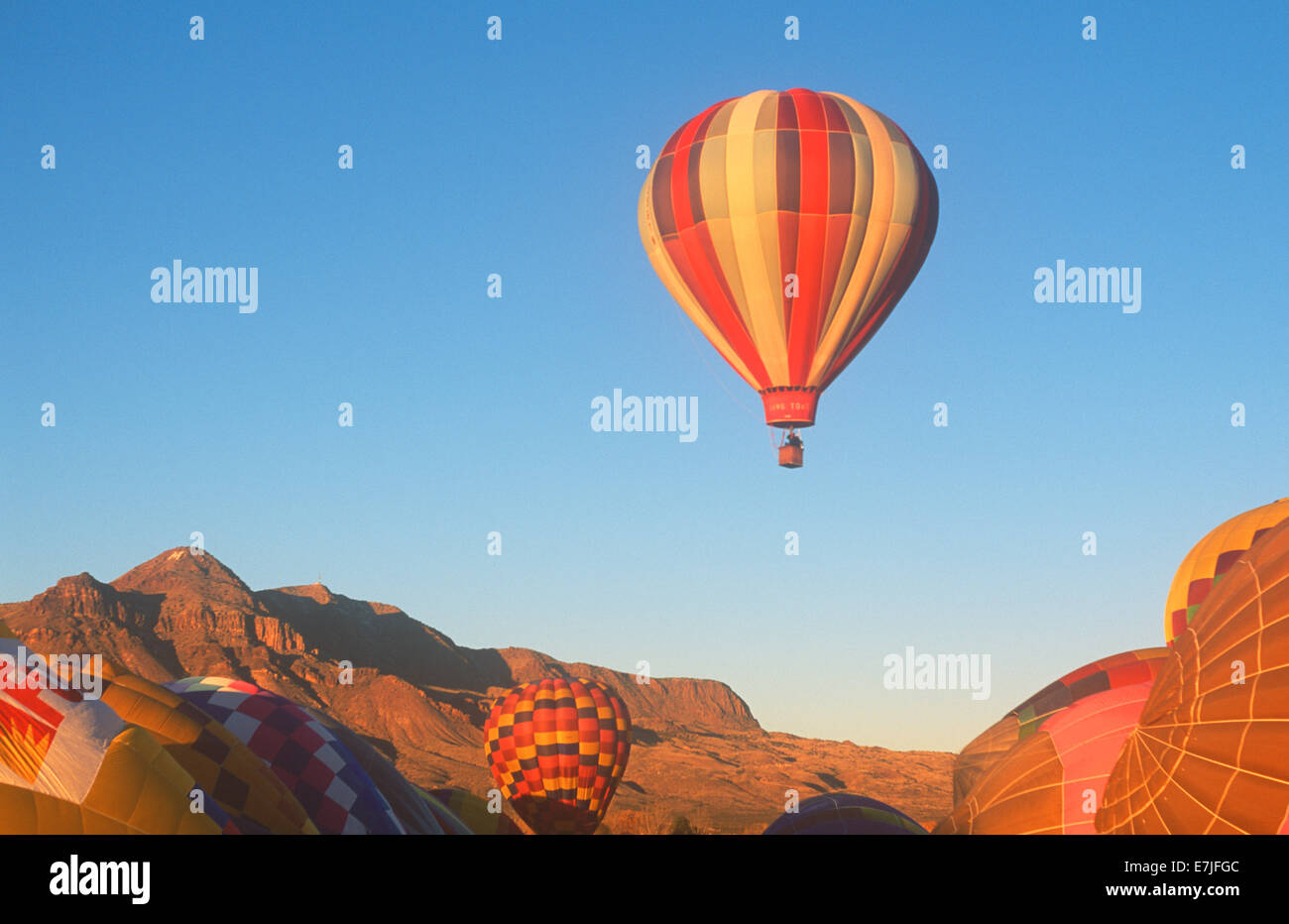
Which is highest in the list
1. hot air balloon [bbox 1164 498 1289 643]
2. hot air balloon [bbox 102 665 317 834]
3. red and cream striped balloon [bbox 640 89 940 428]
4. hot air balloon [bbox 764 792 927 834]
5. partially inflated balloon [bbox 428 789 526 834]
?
red and cream striped balloon [bbox 640 89 940 428]

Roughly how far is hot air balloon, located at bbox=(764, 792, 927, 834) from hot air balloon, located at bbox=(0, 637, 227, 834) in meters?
10.2

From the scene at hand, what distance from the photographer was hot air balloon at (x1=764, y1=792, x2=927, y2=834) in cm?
1544

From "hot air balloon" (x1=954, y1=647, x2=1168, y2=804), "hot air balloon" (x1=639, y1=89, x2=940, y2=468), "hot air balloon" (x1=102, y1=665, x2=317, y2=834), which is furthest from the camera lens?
"hot air balloon" (x1=639, y1=89, x2=940, y2=468)

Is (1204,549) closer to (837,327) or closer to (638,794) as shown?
(837,327)

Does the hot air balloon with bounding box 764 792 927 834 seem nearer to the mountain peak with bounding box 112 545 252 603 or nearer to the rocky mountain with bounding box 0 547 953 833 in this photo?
the rocky mountain with bounding box 0 547 953 833

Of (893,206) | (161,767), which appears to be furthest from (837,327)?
(161,767)

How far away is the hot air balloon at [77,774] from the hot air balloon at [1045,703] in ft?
21.4

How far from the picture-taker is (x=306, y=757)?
13242 mm

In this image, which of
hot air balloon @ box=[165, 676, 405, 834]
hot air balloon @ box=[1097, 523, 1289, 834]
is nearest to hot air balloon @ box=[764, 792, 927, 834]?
hot air balloon @ box=[165, 676, 405, 834]

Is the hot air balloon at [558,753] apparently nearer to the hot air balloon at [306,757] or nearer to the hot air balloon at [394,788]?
the hot air balloon at [394,788]

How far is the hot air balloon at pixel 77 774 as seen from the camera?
19.5ft

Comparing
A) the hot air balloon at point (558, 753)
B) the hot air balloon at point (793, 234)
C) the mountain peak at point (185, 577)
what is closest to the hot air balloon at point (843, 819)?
the hot air balloon at point (793, 234)
